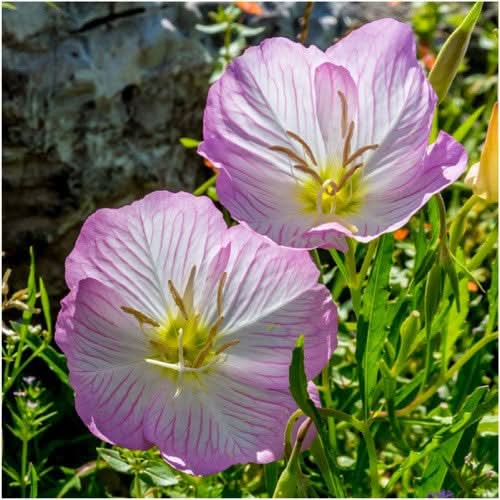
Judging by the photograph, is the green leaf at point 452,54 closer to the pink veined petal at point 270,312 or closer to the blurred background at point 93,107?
the pink veined petal at point 270,312

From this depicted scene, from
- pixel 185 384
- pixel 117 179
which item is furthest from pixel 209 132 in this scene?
pixel 117 179

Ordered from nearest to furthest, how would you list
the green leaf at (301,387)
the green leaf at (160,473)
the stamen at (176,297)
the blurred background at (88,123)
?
the green leaf at (301,387) → the stamen at (176,297) → the green leaf at (160,473) → the blurred background at (88,123)

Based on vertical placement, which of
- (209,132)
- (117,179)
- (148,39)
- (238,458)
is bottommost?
(238,458)

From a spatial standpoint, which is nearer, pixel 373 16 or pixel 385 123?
pixel 385 123

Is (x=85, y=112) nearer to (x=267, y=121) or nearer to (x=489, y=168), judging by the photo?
(x=267, y=121)

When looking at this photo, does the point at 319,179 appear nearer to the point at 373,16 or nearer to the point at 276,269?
the point at 276,269

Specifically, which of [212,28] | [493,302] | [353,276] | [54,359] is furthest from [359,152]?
[212,28]

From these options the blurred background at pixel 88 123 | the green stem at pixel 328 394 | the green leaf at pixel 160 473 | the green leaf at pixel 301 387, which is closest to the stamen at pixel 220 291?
the green leaf at pixel 301 387
